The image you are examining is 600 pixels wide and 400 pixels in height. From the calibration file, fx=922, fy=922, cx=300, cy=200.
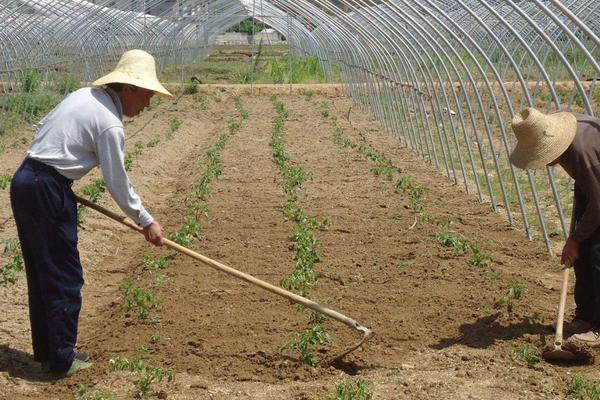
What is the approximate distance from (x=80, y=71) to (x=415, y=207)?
64.7 ft

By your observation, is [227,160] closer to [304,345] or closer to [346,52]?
[304,345]

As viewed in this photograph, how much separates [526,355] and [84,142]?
2696 millimetres

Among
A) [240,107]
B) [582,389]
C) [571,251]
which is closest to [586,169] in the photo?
[571,251]

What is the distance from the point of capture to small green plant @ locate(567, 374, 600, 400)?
14.7 ft

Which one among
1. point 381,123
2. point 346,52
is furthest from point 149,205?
point 346,52

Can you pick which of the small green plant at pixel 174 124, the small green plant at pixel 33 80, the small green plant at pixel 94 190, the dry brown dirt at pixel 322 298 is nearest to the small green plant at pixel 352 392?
the dry brown dirt at pixel 322 298

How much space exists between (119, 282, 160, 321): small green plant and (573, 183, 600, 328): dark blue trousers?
2.74 meters

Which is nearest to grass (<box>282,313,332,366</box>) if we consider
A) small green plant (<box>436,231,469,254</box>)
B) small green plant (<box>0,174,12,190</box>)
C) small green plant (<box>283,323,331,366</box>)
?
small green plant (<box>283,323,331,366</box>)

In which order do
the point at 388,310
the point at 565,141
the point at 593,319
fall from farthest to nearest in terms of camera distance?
the point at 388,310 < the point at 593,319 < the point at 565,141

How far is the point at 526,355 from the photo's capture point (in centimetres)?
518

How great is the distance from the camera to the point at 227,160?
13.7 m

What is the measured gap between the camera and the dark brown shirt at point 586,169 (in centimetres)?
515

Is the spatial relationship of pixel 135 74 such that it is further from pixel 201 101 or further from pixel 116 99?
pixel 201 101

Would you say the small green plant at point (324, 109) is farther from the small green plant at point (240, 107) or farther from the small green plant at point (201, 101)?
the small green plant at point (201, 101)
